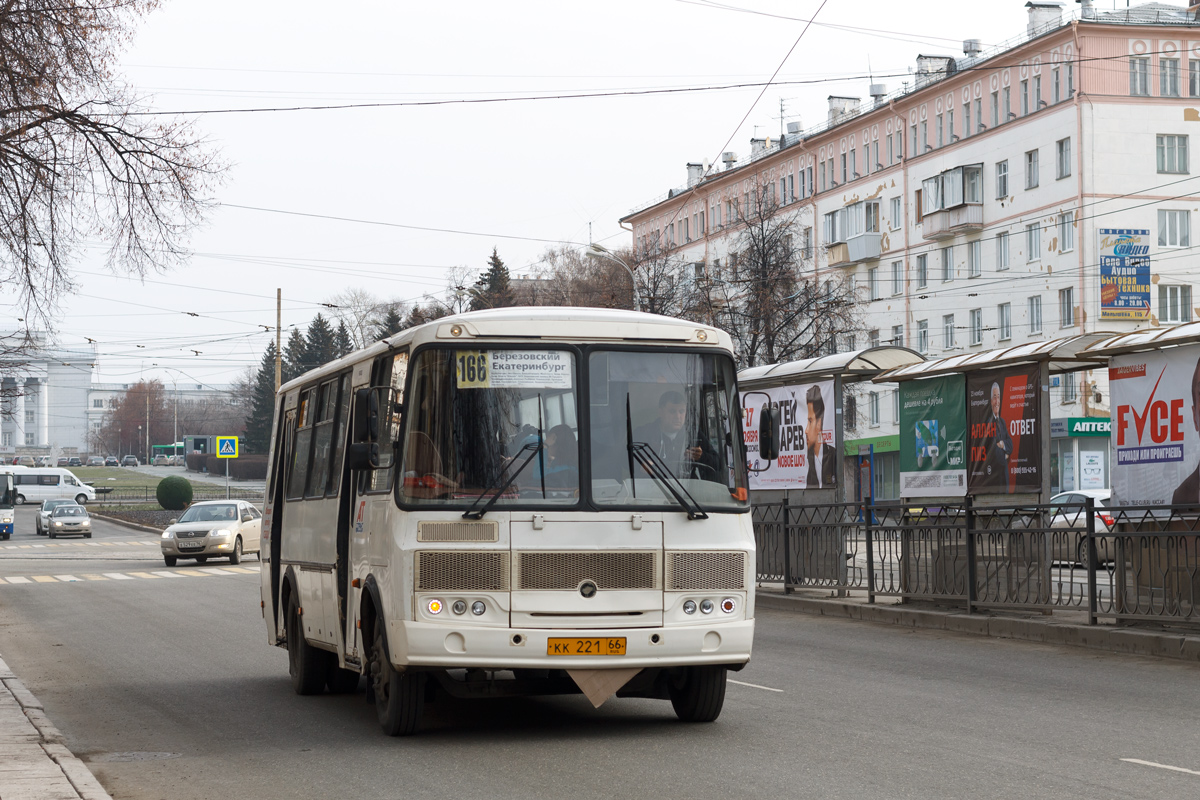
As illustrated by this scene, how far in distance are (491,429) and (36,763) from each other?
→ 331 centimetres

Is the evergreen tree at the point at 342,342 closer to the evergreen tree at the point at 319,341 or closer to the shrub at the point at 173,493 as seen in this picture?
the evergreen tree at the point at 319,341

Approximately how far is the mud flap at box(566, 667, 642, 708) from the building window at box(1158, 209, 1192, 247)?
5062 centimetres

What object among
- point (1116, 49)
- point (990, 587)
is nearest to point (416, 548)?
point (990, 587)

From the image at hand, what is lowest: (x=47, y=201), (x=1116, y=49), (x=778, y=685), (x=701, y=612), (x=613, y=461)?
(x=778, y=685)

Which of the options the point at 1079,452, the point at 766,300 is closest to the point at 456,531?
the point at 766,300

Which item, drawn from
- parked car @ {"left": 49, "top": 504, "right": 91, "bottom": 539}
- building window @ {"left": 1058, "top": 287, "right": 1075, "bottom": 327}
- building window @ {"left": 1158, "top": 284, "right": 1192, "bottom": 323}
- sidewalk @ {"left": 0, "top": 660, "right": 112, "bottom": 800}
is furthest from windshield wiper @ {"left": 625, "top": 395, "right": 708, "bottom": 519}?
parked car @ {"left": 49, "top": 504, "right": 91, "bottom": 539}

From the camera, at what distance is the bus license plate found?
30.3 ft

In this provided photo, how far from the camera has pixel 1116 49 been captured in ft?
184

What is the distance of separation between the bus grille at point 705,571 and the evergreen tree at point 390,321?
258 ft

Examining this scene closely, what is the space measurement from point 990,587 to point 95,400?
562ft

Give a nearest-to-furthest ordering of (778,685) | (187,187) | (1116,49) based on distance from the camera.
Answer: (778,685), (187,187), (1116,49)

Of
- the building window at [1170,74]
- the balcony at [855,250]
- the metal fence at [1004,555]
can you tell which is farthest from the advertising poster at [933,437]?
the balcony at [855,250]

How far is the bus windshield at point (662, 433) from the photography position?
9594mm

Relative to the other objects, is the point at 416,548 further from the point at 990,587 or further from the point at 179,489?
the point at 179,489
